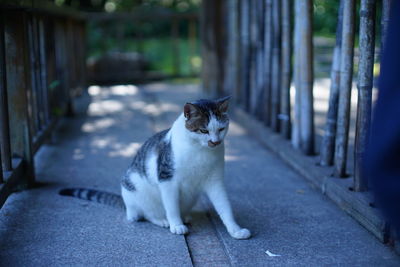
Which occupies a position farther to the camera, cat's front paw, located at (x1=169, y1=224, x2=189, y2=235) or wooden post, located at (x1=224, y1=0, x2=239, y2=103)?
wooden post, located at (x1=224, y1=0, x2=239, y2=103)

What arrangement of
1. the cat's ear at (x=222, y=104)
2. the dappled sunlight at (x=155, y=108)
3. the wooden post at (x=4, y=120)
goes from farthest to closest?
the dappled sunlight at (x=155, y=108)
the wooden post at (x=4, y=120)
the cat's ear at (x=222, y=104)

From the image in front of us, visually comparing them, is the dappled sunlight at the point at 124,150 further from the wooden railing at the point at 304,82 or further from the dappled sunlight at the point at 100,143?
the wooden railing at the point at 304,82

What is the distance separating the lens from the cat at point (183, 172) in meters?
3.16

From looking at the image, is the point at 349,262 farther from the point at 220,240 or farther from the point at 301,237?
the point at 220,240

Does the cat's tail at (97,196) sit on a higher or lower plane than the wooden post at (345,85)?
lower

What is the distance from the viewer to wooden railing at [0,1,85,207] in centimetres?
390

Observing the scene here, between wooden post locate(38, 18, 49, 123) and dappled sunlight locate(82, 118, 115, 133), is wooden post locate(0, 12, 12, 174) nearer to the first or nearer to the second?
wooden post locate(38, 18, 49, 123)

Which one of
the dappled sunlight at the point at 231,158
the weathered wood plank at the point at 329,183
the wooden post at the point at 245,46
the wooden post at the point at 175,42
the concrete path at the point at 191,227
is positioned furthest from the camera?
the wooden post at the point at 175,42

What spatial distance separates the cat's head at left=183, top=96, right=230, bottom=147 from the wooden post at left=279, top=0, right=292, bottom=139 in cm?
231

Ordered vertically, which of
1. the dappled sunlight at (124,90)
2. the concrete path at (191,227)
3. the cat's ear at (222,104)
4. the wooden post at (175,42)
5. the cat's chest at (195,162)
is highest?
the wooden post at (175,42)

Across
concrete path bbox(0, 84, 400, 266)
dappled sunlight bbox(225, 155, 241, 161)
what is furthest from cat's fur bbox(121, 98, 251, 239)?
dappled sunlight bbox(225, 155, 241, 161)

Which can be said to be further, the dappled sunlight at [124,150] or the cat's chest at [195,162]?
the dappled sunlight at [124,150]

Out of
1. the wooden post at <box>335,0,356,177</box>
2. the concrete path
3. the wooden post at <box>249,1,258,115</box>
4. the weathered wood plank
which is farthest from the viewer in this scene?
the wooden post at <box>249,1,258,115</box>

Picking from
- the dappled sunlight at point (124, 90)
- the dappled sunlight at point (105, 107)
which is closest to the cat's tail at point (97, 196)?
the dappled sunlight at point (105, 107)
